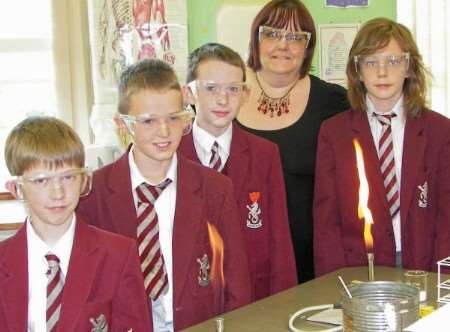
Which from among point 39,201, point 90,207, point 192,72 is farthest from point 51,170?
point 192,72

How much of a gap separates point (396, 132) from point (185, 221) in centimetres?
99

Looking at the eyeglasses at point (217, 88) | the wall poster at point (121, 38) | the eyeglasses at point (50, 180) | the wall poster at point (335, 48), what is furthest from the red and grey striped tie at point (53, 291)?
the wall poster at point (335, 48)

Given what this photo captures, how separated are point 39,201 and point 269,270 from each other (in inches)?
38.9

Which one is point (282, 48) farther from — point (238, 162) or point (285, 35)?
point (238, 162)

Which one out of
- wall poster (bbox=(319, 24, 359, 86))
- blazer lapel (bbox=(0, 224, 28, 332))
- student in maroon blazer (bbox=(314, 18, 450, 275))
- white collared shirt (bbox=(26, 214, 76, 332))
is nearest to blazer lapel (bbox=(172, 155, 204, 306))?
white collared shirt (bbox=(26, 214, 76, 332))

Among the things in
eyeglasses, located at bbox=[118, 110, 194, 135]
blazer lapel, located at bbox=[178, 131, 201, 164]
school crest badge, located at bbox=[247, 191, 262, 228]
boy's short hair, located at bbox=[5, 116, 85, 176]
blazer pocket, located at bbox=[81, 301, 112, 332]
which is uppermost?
eyeglasses, located at bbox=[118, 110, 194, 135]

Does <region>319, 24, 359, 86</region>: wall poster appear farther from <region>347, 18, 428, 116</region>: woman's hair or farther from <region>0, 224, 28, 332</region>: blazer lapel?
<region>0, 224, 28, 332</region>: blazer lapel

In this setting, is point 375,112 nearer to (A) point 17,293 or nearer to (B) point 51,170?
(B) point 51,170

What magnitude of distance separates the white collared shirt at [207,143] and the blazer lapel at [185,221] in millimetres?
250

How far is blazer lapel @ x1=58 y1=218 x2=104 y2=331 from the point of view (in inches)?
76.1

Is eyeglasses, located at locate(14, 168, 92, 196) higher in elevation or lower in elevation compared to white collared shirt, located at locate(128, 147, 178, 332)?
higher

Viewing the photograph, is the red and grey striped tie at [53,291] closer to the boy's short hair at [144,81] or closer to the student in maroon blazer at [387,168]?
the boy's short hair at [144,81]

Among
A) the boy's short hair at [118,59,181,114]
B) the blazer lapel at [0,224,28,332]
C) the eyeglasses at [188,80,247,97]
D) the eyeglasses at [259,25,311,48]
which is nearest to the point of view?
the blazer lapel at [0,224,28,332]

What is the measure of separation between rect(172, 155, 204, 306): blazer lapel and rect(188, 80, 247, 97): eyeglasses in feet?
1.02
